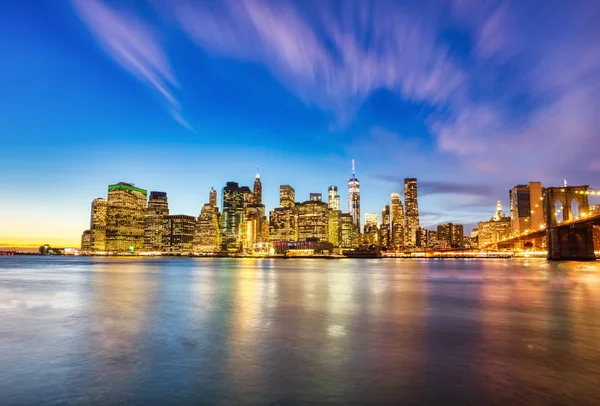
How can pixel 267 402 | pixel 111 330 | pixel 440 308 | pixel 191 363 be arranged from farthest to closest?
1. pixel 440 308
2. pixel 111 330
3. pixel 191 363
4. pixel 267 402

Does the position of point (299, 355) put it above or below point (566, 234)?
below

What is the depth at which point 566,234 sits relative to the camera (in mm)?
121438

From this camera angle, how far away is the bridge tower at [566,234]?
117500 mm

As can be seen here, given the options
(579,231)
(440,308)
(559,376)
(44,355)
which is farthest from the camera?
(579,231)

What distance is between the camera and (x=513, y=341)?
638 inches

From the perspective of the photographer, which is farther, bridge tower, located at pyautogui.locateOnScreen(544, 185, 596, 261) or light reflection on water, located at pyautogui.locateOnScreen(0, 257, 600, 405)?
bridge tower, located at pyautogui.locateOnScreen(544, 185, 596, 261)

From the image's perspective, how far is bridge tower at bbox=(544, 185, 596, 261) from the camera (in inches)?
4626

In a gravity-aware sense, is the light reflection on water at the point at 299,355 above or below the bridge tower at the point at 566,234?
below

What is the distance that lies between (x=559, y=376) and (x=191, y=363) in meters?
10.7

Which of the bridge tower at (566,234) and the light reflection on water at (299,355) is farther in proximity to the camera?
the bridge tower at (566,234)

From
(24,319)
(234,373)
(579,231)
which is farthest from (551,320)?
(579,231)

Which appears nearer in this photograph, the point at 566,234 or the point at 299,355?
the point at 299,355

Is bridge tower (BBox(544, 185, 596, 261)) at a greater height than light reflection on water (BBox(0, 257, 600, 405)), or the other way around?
bridge tower (BBox(544, 185, 596, 261))

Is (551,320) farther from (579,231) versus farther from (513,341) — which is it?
(579,231)
